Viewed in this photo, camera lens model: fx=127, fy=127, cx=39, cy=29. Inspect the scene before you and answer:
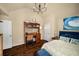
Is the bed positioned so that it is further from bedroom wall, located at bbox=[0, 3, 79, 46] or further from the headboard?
bedroom wall, located at bbox=[0, 3, 79, 46]

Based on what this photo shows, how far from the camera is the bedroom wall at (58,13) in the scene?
207cm

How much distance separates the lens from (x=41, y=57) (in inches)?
82.5

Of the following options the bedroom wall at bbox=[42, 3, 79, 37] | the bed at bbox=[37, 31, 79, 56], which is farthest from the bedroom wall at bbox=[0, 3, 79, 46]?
the bed at bbox=[37, 31, 79, 56]

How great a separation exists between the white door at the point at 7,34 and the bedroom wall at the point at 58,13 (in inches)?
22.8

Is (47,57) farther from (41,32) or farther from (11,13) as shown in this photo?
(11,13)

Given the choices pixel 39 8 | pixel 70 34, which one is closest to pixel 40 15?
pixel 39 8

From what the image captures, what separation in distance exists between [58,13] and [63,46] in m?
0.54

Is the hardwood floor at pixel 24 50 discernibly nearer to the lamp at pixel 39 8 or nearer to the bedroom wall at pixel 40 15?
the bedroom wall at pixel 40 15

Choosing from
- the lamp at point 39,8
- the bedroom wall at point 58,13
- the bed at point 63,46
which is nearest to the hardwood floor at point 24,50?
the bed at point 63,46

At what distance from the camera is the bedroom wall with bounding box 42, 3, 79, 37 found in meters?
2.07

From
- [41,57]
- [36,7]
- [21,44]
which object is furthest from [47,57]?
[36,7]

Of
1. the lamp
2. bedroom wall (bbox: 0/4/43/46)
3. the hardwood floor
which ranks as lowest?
the hardwood floor

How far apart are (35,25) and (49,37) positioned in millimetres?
305

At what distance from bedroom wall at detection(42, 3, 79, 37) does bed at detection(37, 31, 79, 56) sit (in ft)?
0.39
